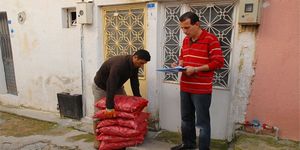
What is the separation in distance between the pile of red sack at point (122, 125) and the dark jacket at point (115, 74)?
Answer: 0.23 m

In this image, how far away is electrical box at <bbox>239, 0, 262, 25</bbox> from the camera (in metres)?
3.41

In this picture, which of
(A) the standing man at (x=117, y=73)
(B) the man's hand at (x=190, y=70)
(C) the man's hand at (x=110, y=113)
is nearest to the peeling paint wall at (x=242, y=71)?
(B) the man's hand at (x=190, y=70)

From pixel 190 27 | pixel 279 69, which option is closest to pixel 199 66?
pixel 190 27

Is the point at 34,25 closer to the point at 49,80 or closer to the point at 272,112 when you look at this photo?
the point at 49,80

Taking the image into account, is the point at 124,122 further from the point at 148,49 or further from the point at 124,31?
the point at 124,31

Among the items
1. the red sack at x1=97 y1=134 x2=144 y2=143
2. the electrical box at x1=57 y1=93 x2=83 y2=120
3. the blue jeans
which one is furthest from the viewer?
the electrical box at x1=57 y1=93 x2=83 y2=120

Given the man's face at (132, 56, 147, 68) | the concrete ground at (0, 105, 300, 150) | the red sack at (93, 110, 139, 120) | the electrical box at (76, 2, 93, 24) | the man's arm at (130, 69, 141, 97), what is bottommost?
the concrete ground at (0, 105, 300, 150)

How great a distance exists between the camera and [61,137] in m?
4.89

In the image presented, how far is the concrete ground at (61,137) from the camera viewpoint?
3645mm

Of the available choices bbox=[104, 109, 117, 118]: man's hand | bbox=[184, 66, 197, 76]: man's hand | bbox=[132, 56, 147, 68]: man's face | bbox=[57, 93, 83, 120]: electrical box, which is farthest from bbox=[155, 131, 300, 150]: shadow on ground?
bbox=[57, 93, 83, 120]: electrical box

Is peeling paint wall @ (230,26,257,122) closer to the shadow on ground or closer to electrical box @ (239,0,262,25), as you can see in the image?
electrical box @ (239,0,262,25)

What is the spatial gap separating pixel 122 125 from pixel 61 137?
161cm

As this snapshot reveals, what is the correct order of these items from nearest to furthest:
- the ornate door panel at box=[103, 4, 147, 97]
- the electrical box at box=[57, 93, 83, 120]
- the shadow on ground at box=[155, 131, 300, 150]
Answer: the shadow on ground at box=[155, 131, 300, 150] < the ornate door panel at box=[103, 4, 147, 97] < the electrical box at box=[57, 93, 83, 120]

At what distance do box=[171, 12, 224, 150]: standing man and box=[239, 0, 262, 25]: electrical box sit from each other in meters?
0.60
